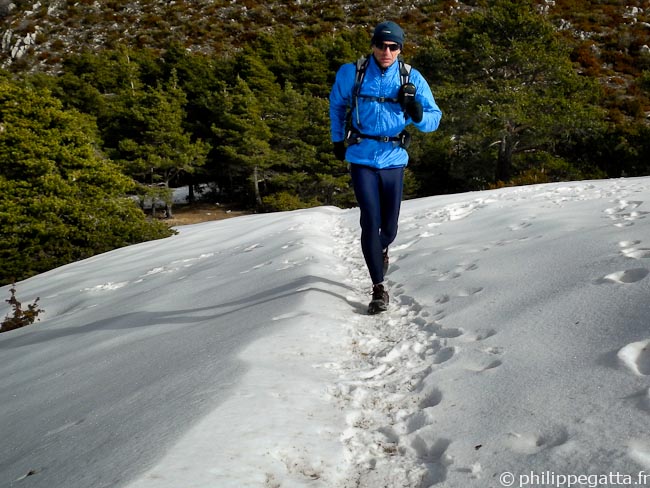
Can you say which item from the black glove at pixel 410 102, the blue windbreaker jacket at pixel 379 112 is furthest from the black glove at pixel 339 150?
the black glove at pixel 410 102

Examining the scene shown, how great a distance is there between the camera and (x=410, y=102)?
313 cm

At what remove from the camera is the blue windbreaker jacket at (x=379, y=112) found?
3.21 metres

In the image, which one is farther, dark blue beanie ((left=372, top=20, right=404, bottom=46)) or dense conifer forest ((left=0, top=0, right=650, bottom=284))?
dense conifer forest ((left=0, top=0, right=650, bottom=284))

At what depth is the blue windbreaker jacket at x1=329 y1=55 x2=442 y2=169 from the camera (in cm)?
321

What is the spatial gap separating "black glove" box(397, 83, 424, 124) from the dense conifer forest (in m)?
11.2

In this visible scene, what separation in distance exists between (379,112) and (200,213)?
27.6m

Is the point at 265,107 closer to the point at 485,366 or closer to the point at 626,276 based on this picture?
the point at 626,276

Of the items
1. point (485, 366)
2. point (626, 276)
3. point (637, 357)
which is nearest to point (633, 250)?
point (626, 276)

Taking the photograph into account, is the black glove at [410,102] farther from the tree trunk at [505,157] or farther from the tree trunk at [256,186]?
the tree trunk at [256,186]

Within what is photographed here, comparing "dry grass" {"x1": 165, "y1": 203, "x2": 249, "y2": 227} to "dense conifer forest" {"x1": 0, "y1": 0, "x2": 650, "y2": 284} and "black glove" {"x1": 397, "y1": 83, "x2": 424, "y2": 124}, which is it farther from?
"black glove" {"x1": 397, "y1": 83, "x2": 424, "y2": 124}

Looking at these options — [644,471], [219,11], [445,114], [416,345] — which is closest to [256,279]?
[416,345]

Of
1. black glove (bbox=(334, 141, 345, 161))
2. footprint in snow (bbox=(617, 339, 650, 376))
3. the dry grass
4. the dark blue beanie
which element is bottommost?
the dry grass

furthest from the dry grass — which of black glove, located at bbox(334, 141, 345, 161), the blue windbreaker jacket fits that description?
the blue windbreaker jacket

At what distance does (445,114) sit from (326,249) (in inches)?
642
